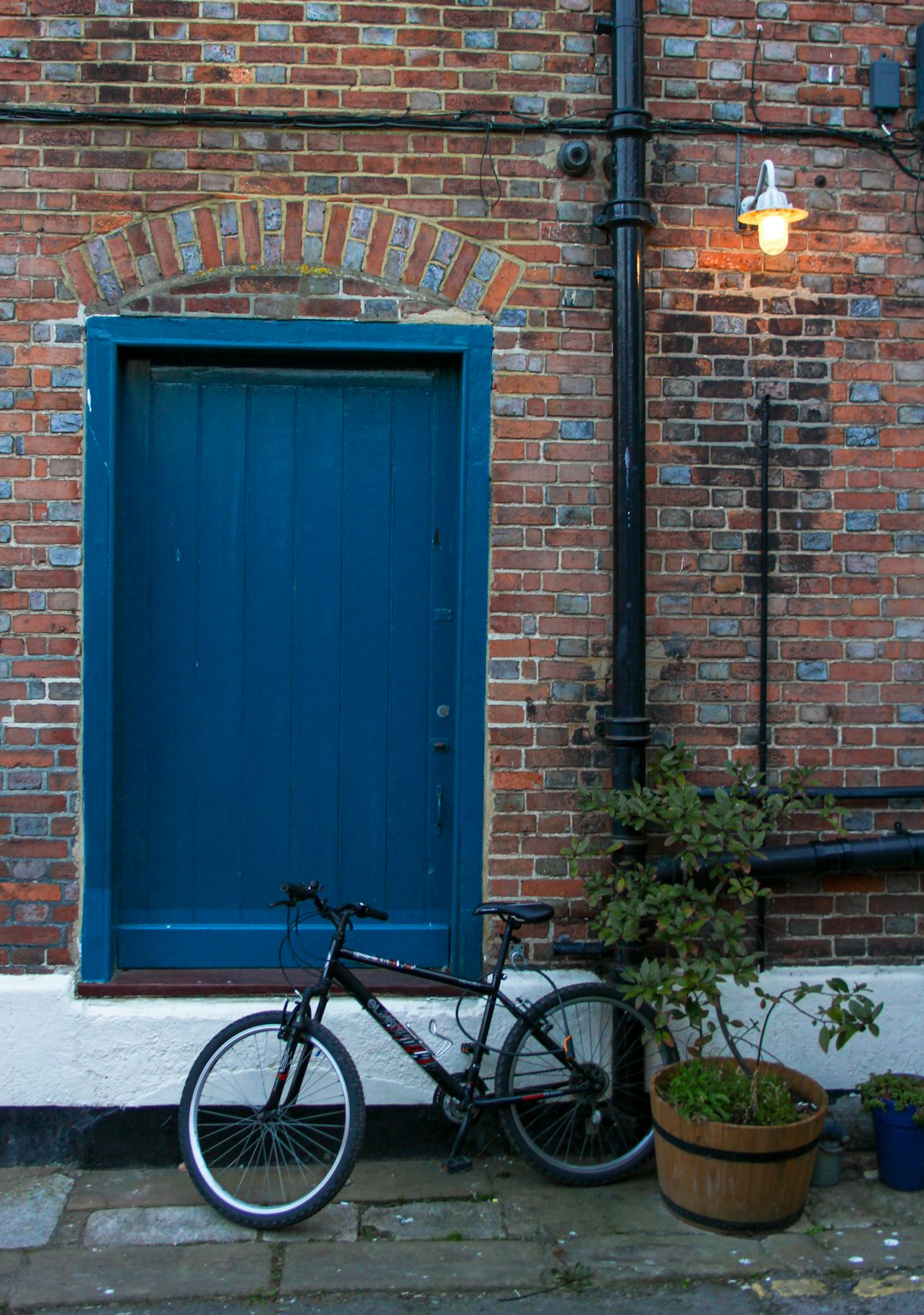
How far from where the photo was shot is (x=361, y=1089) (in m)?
3.76

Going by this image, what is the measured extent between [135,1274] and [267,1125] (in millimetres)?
571

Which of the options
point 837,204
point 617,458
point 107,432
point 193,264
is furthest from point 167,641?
point 837,204

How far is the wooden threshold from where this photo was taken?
4.23 metres

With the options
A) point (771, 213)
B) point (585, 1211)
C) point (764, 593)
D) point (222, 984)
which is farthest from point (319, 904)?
point (771, 213)

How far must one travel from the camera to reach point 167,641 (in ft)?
14.5

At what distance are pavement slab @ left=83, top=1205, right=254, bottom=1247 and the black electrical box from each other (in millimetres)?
4572

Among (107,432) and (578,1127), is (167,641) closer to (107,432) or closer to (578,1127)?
(107,432)

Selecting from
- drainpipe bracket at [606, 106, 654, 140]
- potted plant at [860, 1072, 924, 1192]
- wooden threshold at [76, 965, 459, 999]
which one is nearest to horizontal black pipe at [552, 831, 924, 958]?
wooden threshold at [76, 965, 459, 999]

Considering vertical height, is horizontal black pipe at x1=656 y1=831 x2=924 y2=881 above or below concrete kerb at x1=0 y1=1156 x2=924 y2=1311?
above

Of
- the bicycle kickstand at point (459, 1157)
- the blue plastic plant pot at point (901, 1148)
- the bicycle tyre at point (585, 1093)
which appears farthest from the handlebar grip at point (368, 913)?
the blue plastic plant pot at point (901, 1148)

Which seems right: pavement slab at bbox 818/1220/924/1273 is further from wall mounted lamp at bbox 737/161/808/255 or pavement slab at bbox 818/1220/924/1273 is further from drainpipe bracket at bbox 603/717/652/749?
wall mounted lamp at bbox 737/161/808/255

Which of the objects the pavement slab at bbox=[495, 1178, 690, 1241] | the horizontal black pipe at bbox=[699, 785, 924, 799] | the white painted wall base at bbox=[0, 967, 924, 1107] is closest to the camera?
the pavement slab at bbox=[495, 1178, 690, 1241]

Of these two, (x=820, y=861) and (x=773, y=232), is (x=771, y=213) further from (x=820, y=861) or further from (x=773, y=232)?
(x=820, y=861)

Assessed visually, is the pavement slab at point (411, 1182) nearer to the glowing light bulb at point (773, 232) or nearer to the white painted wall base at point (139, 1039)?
the white painted wall base at point (139, 1039)
